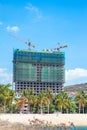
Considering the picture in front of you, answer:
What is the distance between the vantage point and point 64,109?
178 m

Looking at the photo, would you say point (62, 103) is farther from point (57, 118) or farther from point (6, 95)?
point (57, 118)

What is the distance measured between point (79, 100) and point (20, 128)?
114379mm

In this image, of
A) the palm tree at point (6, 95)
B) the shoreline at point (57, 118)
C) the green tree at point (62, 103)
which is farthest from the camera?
the green tree at point (62, 103)

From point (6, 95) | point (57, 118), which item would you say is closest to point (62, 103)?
point (6, 95)

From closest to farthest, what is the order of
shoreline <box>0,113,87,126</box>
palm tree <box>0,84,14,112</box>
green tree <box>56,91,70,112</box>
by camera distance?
shoreline <box>0,113,87,126</box>, palm tree <box>0,84,14,112</box>, green tree <box>56,91,70,112</box>

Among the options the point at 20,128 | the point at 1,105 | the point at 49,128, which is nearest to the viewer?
the point at 20,128

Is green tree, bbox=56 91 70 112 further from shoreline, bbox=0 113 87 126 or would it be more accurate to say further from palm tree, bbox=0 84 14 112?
shoreline, bbox=0 113 87 126

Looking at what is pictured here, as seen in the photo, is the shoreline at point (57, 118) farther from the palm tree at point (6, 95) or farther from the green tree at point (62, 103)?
the green tree at point (62, 103)

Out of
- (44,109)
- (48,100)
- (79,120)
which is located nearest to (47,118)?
(79,120)

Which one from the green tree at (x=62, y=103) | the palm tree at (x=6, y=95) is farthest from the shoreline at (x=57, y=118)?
the green tree at (x=62, y=103)

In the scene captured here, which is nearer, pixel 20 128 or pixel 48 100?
pixel 20 128

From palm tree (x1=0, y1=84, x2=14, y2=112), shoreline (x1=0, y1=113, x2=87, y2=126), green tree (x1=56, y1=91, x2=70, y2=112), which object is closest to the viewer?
shoreline (x1=0, y1=113, x2=87, y2=126)

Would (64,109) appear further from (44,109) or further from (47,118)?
(47,118)

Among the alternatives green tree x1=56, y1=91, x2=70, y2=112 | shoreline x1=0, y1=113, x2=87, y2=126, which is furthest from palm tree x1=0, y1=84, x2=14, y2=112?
shoreline x1=0, y1=113, x2=87, y2=126
